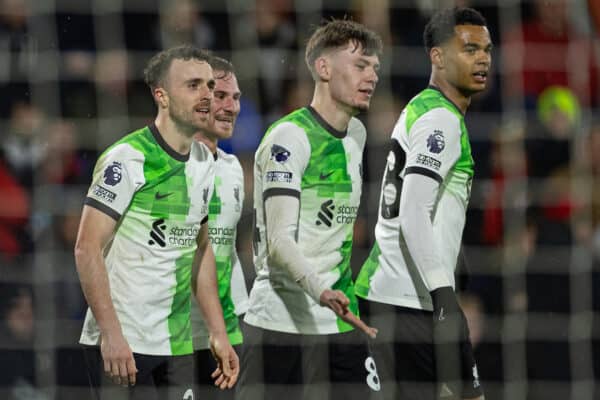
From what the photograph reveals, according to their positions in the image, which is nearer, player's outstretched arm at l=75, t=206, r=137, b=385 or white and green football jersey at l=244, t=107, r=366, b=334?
player's outstretched arm at l=75, t=206, r=137, b=385

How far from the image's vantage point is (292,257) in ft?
14.7

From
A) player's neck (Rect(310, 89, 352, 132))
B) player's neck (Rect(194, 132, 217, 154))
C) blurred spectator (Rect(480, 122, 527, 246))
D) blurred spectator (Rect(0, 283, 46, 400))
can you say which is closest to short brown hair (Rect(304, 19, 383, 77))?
player's neck (Rect(310, 89, 352, 132))

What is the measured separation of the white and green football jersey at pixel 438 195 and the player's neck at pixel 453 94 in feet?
0.12

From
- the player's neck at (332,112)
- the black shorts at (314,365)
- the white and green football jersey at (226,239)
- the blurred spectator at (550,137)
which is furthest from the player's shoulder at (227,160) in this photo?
the blurred spectator at (550,137)

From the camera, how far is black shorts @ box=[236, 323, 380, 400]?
4762 mm

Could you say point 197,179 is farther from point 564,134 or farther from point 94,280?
point 564,134

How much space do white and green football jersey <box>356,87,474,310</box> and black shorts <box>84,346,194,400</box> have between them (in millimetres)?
743

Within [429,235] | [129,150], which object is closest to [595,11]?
[429,235]

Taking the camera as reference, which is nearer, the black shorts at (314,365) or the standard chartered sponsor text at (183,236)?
the standard chartered sponsor text at (183,236)

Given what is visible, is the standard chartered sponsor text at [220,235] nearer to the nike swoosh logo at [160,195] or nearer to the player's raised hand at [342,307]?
the nike swoosh logo at [160,195]

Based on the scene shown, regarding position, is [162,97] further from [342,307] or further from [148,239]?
[342,307]

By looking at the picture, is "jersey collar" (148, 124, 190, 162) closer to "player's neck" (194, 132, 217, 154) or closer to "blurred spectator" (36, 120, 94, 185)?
"player's neck" (194, 132, 217, 154)

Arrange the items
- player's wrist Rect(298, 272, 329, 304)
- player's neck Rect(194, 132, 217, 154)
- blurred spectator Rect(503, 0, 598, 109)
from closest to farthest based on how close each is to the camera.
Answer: player's wrist Rect(298, 272, 329, 304) < player's neck Rect(194, 132, 217, 154) < blurred spectator Rect(503, 0, 598, 109)

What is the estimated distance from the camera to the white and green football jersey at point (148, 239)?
4289mm
